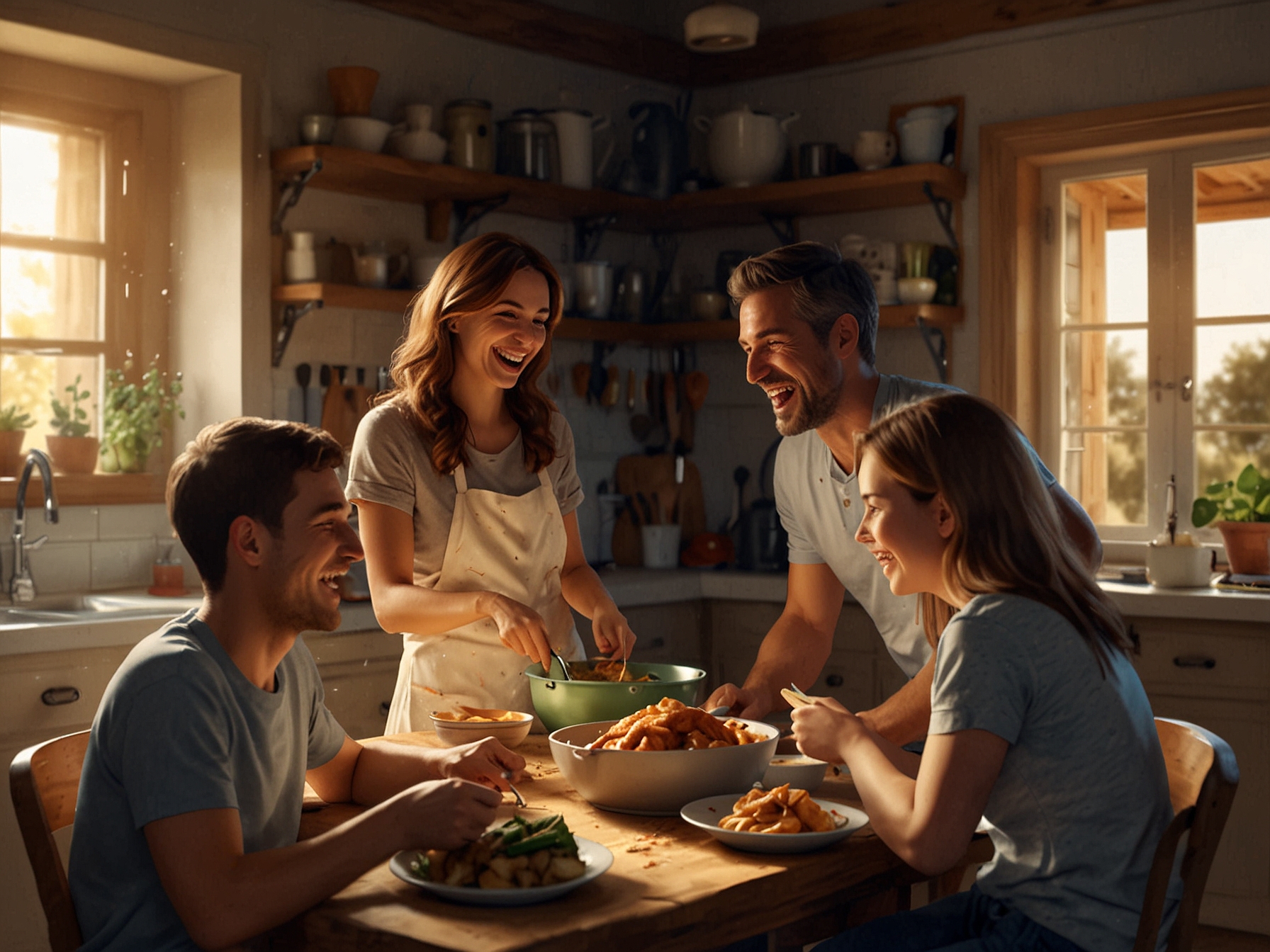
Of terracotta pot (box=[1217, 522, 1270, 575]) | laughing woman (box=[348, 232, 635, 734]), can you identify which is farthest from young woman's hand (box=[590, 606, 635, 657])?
terracotta pot (box=[1217, 522, 1270, 575])

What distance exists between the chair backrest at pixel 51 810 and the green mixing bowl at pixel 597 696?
24.8 inches

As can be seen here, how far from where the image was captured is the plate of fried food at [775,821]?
146 cm

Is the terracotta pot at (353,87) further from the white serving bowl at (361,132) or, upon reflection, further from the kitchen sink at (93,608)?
the kitchen sink at (93,608)

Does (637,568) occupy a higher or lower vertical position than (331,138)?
lower

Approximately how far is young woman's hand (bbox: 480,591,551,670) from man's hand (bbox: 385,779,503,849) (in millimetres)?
615

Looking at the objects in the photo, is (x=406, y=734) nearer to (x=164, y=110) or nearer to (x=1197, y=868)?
(x=1197, y=868)

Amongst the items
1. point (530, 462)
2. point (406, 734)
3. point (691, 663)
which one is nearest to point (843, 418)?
point (530, 462)

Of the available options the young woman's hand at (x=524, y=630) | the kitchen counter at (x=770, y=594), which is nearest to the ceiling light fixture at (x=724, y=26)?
the kitchen counter at (x=770, y=594)

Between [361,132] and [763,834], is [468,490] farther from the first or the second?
[361,132]

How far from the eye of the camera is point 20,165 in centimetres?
357

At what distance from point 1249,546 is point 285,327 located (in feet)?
8.80

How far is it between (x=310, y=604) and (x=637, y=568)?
3071 millimetres

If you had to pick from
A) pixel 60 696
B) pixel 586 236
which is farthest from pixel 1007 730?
pixel 586 236

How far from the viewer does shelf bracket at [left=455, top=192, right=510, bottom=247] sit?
13.6ft
